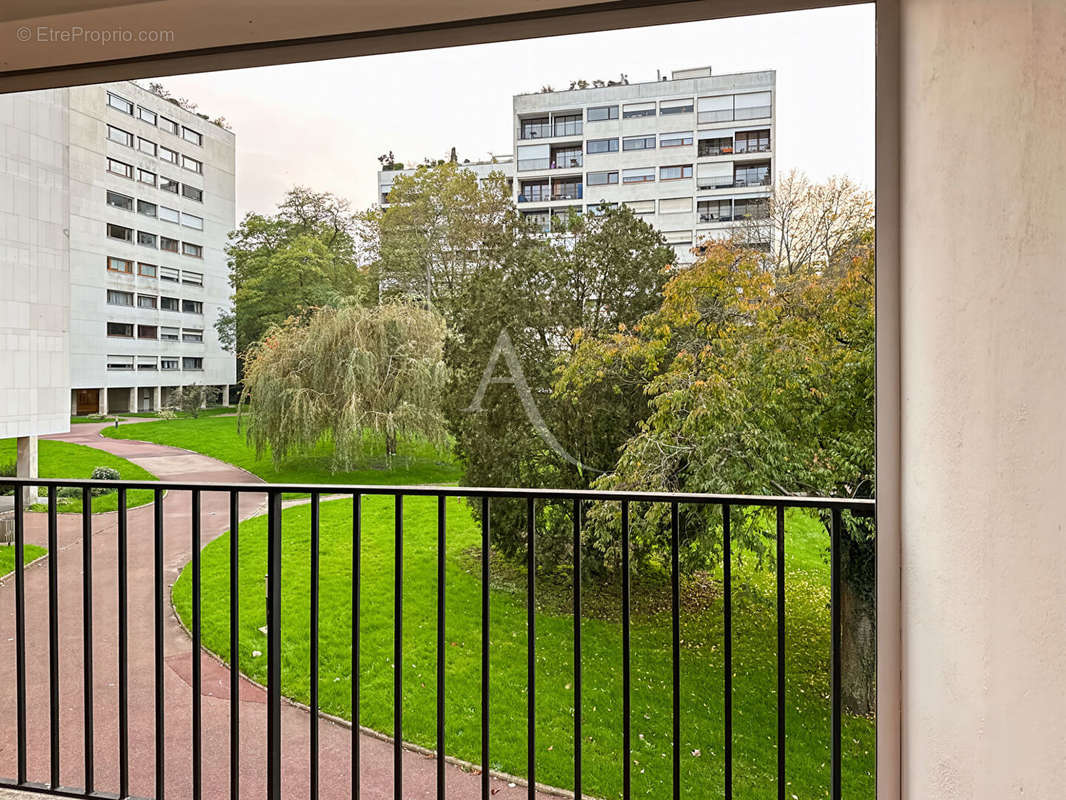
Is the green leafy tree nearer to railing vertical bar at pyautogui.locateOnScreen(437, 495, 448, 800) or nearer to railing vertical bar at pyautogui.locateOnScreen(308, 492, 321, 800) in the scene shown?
railing vertical bar at pyautogui.locateOnScreen(308, 492, 321, 800)

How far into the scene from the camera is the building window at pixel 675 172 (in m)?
1.92

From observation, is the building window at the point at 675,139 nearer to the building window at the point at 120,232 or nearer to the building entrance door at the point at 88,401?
the building window at the point at 120,232

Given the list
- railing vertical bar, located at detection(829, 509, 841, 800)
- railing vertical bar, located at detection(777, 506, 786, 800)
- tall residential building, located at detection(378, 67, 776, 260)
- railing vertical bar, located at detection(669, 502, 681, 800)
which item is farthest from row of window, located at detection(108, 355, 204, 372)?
railing vertical bar, located at detection(829, 509, 841, 800)

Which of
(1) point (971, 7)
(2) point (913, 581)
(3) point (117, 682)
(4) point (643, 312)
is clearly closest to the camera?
(1) point (971, 7)

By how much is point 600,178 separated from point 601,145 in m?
A: 0.09

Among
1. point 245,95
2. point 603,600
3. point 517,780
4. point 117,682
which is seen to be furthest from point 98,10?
point 517,780

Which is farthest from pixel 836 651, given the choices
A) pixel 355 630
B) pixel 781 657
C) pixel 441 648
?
pixel 355 630

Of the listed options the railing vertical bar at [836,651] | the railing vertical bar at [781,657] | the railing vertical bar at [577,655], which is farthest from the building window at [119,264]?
the railing vertical bar at [836,651]

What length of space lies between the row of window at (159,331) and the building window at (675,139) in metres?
1.53

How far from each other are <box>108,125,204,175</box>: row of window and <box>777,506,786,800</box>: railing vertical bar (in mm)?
2021

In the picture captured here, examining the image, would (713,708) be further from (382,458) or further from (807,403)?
(382,458)

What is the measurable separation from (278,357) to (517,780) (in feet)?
4.60

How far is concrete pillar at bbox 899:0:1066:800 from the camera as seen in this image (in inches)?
33.2

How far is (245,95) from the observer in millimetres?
2152
